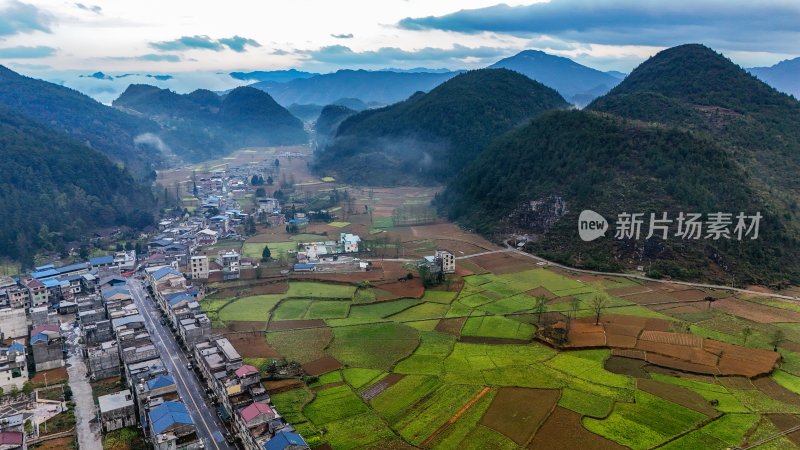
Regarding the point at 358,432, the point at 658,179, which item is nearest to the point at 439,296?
the point at 358,432

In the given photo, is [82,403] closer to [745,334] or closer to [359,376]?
[359,376]

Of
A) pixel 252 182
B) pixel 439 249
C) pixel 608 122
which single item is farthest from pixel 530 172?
pixel 252 182

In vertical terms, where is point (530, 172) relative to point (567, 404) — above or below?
above

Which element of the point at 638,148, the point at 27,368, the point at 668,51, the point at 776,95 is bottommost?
the point at 27,368

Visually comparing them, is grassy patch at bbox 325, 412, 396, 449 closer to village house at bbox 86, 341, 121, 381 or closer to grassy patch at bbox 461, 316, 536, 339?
grassy patch at bbox 461, 316, 536, 339

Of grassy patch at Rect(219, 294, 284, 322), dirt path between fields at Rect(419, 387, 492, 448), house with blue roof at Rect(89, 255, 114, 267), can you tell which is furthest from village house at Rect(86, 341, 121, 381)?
house with blue roof at Rect(89, 255, 114, 267)

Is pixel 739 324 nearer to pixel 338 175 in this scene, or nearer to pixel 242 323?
pixel 242 323
